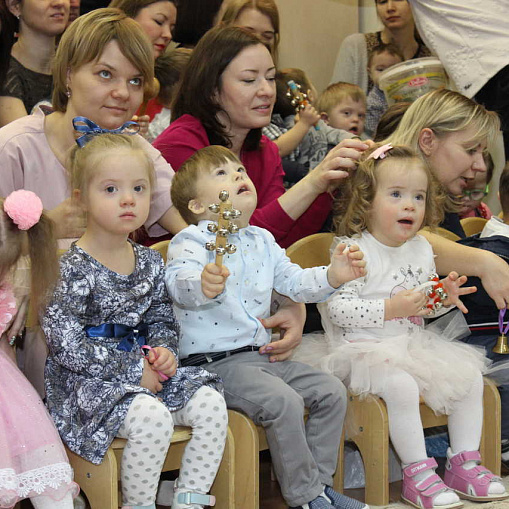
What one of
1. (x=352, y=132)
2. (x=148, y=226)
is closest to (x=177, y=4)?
(x=352, y=132)

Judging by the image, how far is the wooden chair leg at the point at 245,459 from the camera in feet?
6.60

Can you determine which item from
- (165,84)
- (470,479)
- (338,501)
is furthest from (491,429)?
(165,84)

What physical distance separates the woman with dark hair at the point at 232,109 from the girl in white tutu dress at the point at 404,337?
0.25m

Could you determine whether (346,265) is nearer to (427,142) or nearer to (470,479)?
(470,479)

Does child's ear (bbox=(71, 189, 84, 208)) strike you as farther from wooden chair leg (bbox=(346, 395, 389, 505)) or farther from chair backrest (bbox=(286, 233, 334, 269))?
wooden chair leg (bbox=(346, 395, 389, 505))

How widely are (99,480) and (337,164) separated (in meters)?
1.10

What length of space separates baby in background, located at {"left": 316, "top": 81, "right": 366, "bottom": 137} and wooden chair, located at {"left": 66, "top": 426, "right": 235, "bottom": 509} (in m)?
2.19

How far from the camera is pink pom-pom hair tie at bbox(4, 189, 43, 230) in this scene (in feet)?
6.00

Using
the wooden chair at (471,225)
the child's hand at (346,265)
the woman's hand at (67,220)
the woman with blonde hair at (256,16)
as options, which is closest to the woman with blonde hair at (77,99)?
the woman's hand at (67,220)

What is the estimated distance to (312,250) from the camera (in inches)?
101

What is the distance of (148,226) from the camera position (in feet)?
8.47

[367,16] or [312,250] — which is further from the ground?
[367,16]

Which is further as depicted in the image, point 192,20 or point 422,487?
point 192,20

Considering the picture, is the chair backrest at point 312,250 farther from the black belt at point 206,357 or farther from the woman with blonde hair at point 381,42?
the woman with blonde hair at point 381,42
